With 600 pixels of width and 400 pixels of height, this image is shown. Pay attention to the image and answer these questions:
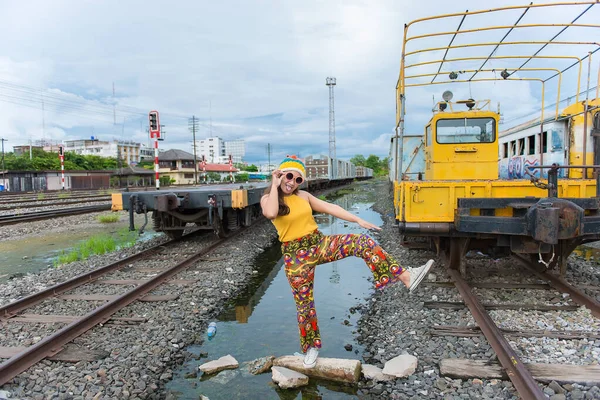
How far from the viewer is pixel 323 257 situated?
3266mm

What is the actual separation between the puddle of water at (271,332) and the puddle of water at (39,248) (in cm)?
423

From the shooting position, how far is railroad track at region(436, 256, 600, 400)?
9.72 feet

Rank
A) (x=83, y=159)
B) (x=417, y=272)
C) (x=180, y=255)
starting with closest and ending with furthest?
(x=417, y=272) → (x=180, y=255) → (x=83, y=159)

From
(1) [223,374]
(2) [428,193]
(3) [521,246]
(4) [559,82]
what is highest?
(4) [559,82]

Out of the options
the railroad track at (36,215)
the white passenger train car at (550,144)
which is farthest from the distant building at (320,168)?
the white passenger train car at (550,144)

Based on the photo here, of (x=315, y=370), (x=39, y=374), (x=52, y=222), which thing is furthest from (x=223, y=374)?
(x=52, y=222)

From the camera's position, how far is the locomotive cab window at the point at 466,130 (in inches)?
255

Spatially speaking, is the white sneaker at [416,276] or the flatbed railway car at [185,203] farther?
the flatbed railway car at [185,203]

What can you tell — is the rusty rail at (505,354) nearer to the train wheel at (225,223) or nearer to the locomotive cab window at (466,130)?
the locomotive cab window at (466,130)

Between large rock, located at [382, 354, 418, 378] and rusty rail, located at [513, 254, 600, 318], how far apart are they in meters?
2.10

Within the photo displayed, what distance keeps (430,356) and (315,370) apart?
0.99 m

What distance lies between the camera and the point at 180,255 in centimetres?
777

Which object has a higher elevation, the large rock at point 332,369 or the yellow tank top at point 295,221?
the yellow tank top at point 295,221

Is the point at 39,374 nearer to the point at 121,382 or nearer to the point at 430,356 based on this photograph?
the point at 121,382
